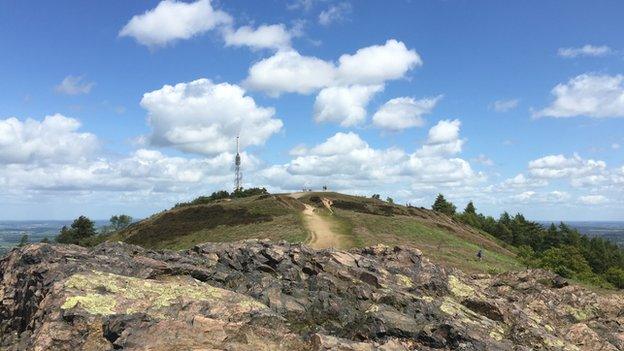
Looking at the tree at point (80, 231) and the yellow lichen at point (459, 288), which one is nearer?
the yellow lichen at point (459, 288)

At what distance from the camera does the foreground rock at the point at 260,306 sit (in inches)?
544

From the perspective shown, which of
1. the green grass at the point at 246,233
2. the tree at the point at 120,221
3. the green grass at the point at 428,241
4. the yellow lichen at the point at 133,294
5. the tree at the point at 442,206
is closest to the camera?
the yellow lichen at the point at 133,294

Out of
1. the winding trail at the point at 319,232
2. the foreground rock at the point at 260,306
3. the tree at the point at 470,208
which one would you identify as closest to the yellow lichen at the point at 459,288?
the foreground rock at the point at 260,306

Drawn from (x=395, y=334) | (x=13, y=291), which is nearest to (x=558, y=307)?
(x=395, y=334)

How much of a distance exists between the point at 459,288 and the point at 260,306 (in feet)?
36.8

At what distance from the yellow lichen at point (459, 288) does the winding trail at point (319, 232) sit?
2615 centimetres

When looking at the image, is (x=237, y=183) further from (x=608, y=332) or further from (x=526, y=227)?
(x=608, y=332)

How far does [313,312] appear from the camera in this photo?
55.6ft

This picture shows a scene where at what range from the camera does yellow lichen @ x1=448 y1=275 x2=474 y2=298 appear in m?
22.4

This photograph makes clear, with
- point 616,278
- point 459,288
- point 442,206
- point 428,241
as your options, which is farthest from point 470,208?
point 459,288

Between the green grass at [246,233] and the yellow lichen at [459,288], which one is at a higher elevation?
the green grass at [246,233]

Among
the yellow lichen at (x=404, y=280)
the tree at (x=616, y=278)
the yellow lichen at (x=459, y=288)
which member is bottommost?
the tree at (x=616, y=278)

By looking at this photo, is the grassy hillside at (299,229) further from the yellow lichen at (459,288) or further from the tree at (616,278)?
the yellow lichen at (459,288)

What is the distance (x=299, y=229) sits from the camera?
201ft
